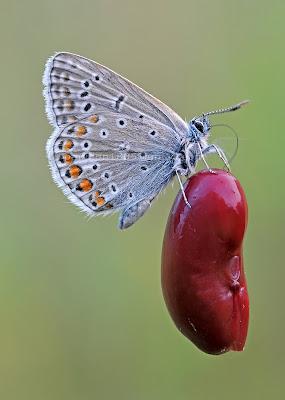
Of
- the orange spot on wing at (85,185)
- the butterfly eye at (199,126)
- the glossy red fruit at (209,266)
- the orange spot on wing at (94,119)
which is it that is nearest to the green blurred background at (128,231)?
the orange spot on wing at (85,185)

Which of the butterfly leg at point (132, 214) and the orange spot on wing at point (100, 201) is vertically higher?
the orange spot on wing at point (100, 201)

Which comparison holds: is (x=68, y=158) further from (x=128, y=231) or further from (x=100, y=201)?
(x=128, y=231)

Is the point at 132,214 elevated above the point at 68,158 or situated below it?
below

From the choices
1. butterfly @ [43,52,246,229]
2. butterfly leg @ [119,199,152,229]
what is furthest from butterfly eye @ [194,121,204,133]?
butterfly leg @ [119,199,152,229]

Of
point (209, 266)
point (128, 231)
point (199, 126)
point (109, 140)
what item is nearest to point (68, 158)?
point (109, 140)

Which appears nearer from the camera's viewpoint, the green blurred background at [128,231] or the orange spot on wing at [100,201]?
the orange spot on wing at [100,201]

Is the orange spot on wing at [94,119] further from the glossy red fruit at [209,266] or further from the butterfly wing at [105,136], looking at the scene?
the glossy red fruit at [209,266]
